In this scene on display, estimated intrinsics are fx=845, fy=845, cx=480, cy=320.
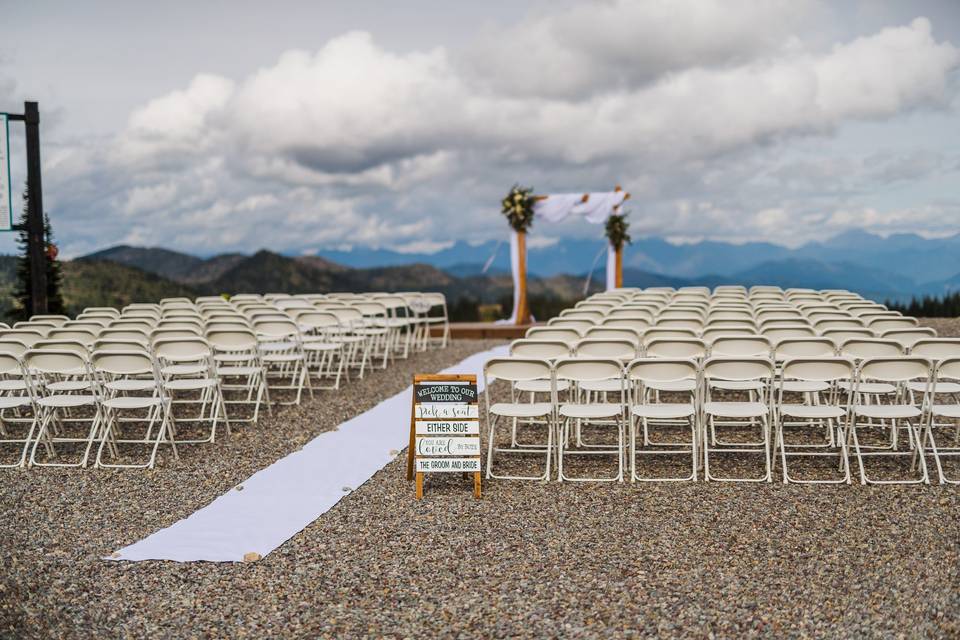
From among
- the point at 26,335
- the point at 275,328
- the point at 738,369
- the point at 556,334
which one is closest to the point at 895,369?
the point at 738,369

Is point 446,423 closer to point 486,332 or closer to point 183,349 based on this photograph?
point 183,349

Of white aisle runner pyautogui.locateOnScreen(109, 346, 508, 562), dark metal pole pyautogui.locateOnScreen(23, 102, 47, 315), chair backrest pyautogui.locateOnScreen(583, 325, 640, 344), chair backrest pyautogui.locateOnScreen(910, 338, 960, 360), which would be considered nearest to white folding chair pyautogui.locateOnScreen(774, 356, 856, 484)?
chair backrest pyautogui.locateOnScreen(910, 338, 960, 360)

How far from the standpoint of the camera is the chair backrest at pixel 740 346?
6.59 m

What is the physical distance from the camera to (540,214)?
60.7ft

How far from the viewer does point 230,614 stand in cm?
376

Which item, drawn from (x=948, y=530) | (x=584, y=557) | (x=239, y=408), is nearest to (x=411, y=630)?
(x=584, y=557)

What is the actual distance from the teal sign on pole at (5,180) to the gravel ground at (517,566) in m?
8.37

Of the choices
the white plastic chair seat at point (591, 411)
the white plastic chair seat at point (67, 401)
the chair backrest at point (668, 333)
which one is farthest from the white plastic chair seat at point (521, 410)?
the white plastic chair seat at point (67, 401)

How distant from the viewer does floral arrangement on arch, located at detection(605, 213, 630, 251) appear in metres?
18.4

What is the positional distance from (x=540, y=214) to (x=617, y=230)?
5.66 ft

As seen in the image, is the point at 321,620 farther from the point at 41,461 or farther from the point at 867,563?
the point at 41,461

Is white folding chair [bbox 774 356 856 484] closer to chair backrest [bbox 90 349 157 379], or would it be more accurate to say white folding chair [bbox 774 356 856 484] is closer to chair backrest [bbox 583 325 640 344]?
chair backrest [bbox 583 325 640 344]

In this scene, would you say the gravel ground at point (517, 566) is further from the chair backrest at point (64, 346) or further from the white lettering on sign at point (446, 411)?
the chair backrest at point (64, 346)

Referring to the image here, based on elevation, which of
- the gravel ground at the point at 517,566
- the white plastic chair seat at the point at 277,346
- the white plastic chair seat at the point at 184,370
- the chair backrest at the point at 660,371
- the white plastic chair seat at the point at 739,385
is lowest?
the gravel ground at the point at 517,566
